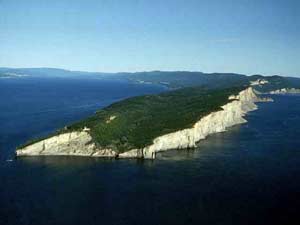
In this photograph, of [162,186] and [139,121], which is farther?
[139,121]

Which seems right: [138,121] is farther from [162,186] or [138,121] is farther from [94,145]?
[162,186]

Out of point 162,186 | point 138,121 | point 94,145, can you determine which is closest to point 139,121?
point 138,121

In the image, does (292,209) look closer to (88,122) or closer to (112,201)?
(112,201)

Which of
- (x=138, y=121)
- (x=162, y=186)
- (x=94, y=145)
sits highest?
(x=138, y=121)

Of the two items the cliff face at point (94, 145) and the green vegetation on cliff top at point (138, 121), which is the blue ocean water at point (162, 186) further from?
the green vegetation on cliff top at point (138, 121)

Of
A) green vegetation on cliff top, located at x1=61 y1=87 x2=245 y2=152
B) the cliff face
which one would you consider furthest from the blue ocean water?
green vegetation on cliff top, located at x1=61 y1=87 x2=245 y2=152

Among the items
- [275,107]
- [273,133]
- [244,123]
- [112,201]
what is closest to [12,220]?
[112,201]

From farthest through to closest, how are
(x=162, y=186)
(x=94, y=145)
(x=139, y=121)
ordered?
(x=139, y=121), (x=94, y=145), (x=162, y=186)

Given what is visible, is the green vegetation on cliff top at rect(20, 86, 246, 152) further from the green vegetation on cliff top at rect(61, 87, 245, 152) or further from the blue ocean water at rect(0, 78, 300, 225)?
the blue ocean water at rect(0, 78, 300, 225)
